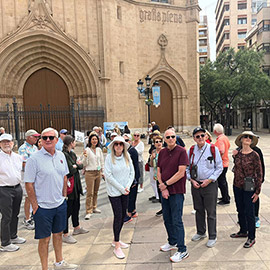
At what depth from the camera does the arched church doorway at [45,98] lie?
18.9 metres

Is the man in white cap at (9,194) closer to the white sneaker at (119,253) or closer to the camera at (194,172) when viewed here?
the white sneaker at (119,253)

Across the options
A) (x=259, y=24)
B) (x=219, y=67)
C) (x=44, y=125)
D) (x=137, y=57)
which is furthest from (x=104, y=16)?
(x=259, y=24)

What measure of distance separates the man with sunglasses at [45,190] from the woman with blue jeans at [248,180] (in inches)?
108

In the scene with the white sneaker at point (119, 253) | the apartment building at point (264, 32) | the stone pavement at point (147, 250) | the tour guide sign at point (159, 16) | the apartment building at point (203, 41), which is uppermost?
the apartment building at point (203, 41)

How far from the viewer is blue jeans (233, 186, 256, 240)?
3.80 m

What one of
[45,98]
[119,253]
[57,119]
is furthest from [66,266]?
[45,98]

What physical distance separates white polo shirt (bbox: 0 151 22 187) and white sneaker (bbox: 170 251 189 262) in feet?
9.12

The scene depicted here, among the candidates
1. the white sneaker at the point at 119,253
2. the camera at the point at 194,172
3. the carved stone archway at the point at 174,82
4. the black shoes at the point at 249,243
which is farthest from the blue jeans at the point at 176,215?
the carved stone archway at the point at 174,82

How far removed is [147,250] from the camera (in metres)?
3.82

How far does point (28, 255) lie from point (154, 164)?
2.91 metres

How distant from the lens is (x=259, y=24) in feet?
113

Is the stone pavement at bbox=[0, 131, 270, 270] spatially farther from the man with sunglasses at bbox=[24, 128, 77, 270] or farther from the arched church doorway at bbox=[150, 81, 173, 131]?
the arched church doorway at bbox=[150, 81, 173, 131]

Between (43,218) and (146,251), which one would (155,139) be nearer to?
(146,251)

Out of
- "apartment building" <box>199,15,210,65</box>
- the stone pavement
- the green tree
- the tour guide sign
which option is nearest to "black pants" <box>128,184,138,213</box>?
the stone pavement
